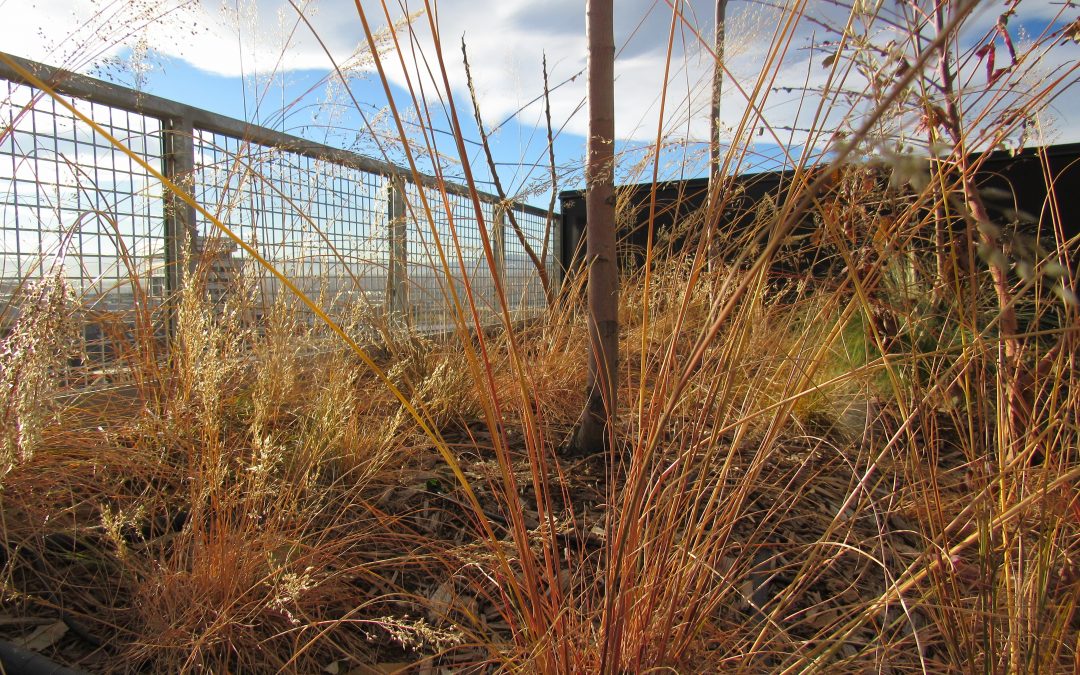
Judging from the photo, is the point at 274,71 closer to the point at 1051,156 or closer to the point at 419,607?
the point at 419,607

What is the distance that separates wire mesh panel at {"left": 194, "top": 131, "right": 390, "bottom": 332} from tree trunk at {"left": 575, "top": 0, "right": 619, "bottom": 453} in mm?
582

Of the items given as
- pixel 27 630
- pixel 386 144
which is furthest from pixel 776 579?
pixel 386 144

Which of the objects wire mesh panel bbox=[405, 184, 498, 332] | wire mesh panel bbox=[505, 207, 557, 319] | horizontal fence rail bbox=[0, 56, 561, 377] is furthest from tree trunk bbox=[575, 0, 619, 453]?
wire mesh panel bbox=[505, 207, 557, 319]

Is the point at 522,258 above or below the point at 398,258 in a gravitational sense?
above

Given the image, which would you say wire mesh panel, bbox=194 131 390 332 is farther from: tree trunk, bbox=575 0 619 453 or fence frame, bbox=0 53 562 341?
tree trunk, bbox=575 0 619 453

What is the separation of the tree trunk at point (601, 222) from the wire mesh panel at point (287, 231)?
1.91 feet

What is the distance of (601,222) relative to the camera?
1.38 meters

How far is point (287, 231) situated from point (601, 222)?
1.33 m

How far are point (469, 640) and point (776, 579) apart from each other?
2.05 ft

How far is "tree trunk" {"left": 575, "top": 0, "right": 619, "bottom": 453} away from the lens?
1.28m

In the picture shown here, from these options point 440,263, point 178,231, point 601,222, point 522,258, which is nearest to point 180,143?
point 178,231

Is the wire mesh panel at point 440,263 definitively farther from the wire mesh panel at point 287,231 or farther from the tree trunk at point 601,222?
the tree trunk at point 601,222

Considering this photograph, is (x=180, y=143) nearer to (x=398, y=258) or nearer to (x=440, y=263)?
(x=398, y=258)

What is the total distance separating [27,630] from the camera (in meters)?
0.92
